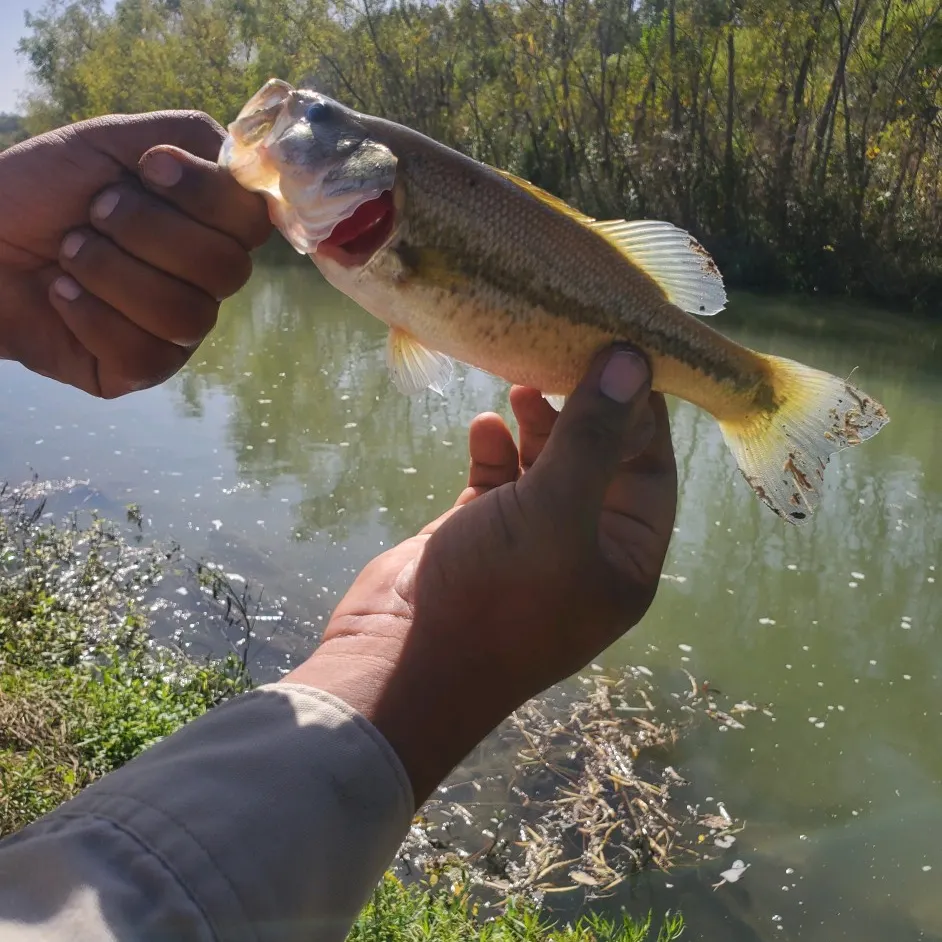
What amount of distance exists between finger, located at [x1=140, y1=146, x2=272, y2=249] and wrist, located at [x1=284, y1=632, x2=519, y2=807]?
113cm

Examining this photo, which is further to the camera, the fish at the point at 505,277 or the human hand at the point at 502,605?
the fish at the point at 505,277

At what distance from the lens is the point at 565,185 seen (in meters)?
20.7

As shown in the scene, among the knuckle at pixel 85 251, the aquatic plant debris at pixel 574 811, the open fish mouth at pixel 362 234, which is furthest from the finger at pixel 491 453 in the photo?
the aquatic plant debris at pixel 574 811

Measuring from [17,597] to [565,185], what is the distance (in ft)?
58.4

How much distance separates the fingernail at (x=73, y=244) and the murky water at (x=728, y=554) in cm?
369

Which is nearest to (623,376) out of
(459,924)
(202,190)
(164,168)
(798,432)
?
(798,432)

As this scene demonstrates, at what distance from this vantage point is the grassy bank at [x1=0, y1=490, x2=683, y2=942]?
3.45 meters

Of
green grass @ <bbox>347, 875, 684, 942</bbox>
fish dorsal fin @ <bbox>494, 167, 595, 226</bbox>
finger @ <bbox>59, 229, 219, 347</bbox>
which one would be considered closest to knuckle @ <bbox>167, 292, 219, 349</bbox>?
finger @ <bbox>59, 229, 219, 347</bbox>

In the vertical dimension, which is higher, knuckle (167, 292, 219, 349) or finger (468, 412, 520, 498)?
knuckle (167, 292, 219, 349)

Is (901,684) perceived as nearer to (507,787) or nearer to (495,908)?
(507,787)

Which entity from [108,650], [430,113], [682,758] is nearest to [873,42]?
[430,113]

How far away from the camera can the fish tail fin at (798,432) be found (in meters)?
2.40

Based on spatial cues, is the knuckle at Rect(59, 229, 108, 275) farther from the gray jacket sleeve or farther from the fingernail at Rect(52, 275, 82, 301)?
the gray jacket sleeve

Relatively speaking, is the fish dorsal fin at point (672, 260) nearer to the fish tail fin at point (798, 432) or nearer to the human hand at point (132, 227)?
the fish tail fin at point (798, 432)
